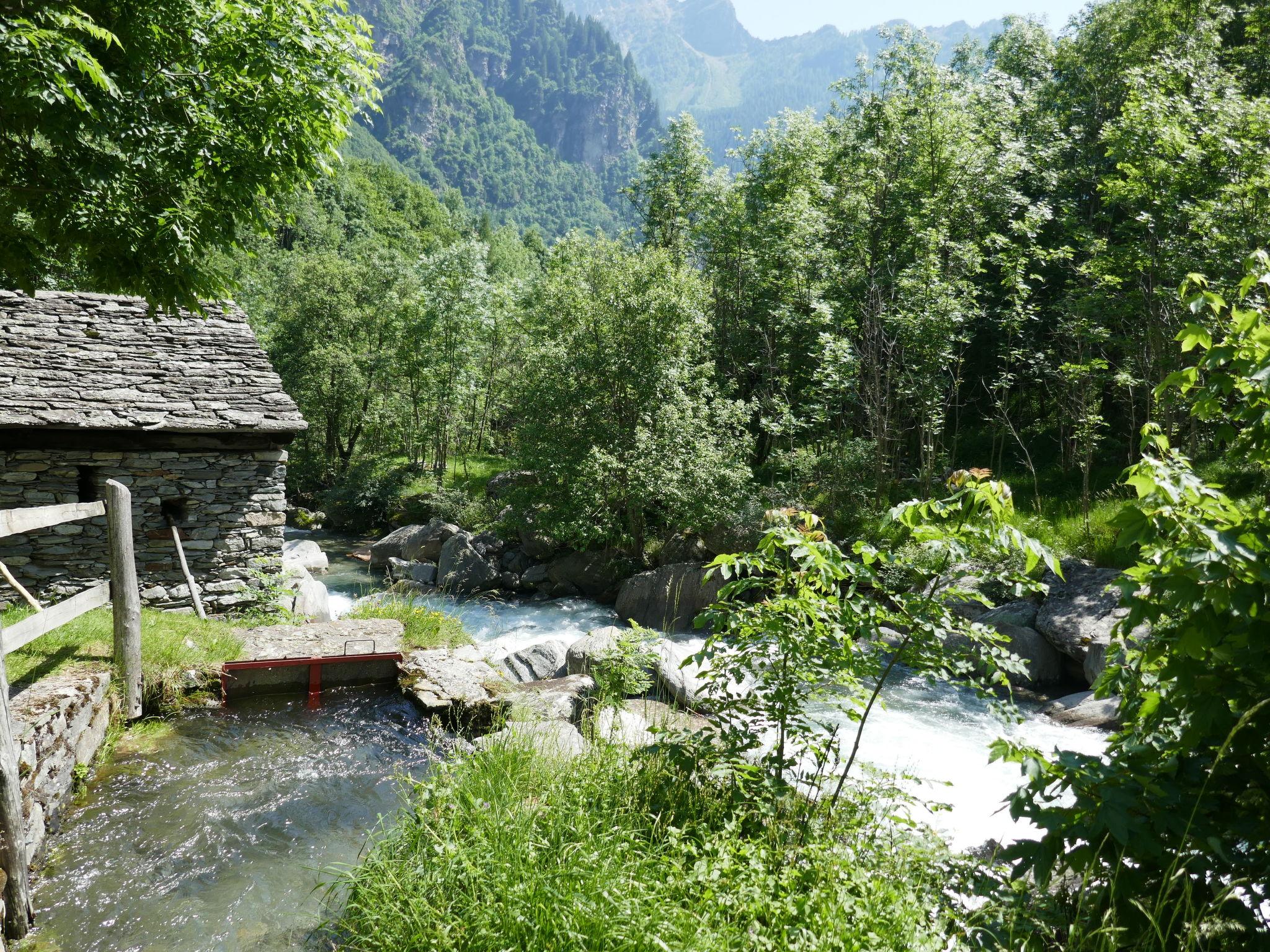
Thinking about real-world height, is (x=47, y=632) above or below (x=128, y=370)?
below

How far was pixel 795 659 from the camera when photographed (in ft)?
12.3

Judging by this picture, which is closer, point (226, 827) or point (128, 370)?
point (226, 827)

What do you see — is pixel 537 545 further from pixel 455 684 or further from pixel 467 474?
pixel 455 684

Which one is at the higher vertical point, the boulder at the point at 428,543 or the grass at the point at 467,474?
the boulder at the point at 428,543

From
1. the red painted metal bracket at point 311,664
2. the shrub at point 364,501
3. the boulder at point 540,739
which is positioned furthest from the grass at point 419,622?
the shrub at point 364,501

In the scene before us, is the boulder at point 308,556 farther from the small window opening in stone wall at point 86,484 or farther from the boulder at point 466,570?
the small window opening in stone wall at point 86,484

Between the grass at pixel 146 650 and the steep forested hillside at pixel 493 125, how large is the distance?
368 feet

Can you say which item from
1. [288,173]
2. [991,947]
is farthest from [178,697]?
[991,947]

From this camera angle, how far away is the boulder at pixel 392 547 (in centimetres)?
1812

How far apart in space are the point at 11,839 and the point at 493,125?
17724 centimetres

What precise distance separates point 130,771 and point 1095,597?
11.1 m

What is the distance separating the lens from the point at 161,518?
9.40 metres

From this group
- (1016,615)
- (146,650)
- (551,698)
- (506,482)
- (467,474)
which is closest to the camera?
(146,650)

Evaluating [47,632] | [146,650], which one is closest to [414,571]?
[146,650]
